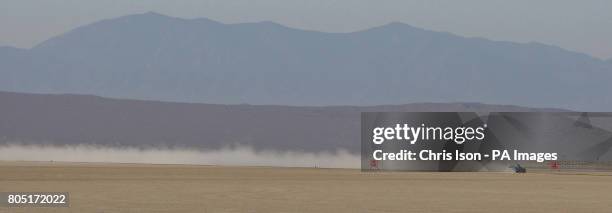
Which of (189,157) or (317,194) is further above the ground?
(189,157)

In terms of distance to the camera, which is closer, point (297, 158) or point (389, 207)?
point (389, 207)

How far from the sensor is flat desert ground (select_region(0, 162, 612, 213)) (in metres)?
47.0

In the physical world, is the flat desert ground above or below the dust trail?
below

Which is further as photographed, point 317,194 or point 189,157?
point 189,157

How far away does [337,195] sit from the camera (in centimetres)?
5550

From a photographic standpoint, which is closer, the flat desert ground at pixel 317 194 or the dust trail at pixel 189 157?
the flat desert ground at pixel 317 194

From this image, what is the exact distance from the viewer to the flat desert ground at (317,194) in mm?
47000

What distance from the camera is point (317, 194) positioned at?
5650 cm

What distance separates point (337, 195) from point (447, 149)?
35.3m

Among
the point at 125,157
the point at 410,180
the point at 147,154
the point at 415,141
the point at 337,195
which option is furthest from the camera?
the point at 147,154

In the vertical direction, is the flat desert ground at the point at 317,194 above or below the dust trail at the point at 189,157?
below

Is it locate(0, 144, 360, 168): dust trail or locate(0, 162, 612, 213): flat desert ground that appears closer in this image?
locate(0, 162, 612, 213): flat desert ground

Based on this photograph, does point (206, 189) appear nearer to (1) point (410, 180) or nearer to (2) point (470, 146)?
(1) point (410, 180)

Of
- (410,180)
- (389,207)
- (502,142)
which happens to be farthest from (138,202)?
(502,142)
